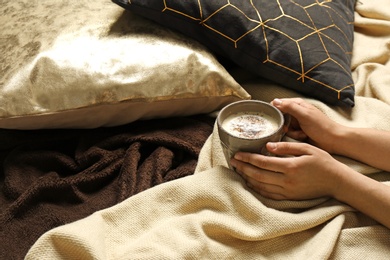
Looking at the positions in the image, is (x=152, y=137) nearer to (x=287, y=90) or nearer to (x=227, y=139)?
(x=227, y=139)

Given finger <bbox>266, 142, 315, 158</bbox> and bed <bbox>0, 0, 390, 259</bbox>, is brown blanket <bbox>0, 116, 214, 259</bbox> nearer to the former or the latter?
bed <bbox>0, 0, 390, 259</bbox>

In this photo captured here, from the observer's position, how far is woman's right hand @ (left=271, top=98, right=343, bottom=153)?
94cm

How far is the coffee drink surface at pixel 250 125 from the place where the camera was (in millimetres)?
851

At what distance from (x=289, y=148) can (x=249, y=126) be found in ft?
0.27

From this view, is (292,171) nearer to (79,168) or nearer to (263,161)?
(263,161)

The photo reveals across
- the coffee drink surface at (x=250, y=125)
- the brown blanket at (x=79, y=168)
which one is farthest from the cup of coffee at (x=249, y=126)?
the brown blanket at (x=79, y=168)

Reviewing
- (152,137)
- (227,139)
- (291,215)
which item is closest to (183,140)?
(152,137)

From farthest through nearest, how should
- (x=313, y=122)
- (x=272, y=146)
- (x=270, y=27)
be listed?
(x=270, y=27), (x=313, y=122), (x=272, y=146)

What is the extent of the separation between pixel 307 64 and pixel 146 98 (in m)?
0.36

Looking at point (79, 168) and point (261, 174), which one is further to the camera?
point (79, 168)

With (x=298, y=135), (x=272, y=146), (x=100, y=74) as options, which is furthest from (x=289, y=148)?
(x=100, y=74)

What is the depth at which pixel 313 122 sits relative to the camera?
3.11 feet

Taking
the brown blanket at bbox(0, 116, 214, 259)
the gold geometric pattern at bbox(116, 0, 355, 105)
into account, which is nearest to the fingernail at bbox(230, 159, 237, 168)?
the brown blanket at bbox(0, 116, 214, 259)

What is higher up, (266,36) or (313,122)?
(266,36)
